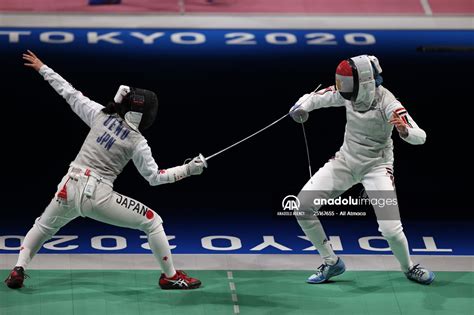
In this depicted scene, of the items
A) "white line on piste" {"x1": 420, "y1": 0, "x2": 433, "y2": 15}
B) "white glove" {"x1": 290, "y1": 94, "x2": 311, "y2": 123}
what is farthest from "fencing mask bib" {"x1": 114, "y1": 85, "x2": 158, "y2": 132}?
"white line on piste" {"x1": 420, "y1": 0, "x2": 433, "y2": 15}

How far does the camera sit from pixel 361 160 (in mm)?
9289

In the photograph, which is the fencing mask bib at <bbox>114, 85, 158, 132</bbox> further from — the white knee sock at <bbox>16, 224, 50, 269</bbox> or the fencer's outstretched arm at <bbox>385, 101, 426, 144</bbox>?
the fencer's outstretched arm at <bbox>385, 101, 426, 144</bbox>

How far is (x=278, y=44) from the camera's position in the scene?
12.9 meters

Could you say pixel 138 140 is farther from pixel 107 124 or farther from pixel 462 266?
pixel 462 266

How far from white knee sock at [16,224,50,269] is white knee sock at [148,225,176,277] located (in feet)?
2.52

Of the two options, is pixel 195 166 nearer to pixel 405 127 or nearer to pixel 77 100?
pixel 77 100

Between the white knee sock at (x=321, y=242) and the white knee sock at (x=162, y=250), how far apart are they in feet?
3.30

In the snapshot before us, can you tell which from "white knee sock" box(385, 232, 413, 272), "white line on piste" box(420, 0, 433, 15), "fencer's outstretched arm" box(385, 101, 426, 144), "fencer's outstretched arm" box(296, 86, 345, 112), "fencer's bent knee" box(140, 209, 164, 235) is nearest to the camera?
"fencer's outstretched arm" box(385, 101, 426, 144)

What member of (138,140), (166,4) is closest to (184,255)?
(138,140)

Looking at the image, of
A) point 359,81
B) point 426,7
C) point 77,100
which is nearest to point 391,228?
point 359,81

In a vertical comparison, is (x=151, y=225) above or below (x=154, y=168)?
below

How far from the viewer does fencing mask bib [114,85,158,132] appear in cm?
894

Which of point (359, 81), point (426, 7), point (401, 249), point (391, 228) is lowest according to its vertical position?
point (401, 249)

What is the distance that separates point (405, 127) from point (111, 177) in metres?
2.09
